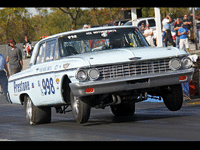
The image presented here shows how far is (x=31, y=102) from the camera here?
31.9 feet

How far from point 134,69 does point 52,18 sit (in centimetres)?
8047

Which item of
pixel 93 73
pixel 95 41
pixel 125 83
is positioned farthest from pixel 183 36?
pixel 93 73

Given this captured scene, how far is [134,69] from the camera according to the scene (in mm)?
7926

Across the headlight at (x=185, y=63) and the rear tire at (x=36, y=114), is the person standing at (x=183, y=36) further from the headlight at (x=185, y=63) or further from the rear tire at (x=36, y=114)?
the headlight at (x=185, y=63)

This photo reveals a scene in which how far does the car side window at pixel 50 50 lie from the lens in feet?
29.9

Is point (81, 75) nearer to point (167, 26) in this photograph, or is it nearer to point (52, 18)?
point (167, 26)

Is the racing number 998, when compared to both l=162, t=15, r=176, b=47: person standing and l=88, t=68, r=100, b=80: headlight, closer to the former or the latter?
l=88, t=68, r=100, b=80: headlight

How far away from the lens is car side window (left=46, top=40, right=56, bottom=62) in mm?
9109

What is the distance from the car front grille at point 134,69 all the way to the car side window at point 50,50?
5.39 feet

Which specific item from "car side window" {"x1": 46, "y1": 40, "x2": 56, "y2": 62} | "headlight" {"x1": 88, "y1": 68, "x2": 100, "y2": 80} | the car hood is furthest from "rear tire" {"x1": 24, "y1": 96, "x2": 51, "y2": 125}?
"headlight" {"x1": 88, "y1": 68, "x2": 100, "y2": 80}

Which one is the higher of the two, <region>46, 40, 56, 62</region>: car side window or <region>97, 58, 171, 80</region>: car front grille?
<region>46, 40, 56, 62</region>: car side window

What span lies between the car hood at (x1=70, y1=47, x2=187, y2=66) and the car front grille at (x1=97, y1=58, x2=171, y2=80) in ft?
0.30

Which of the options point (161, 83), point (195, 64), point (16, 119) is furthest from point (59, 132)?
point (195, 64)
